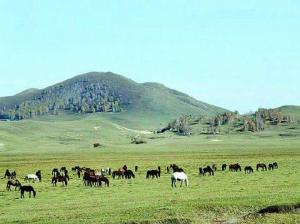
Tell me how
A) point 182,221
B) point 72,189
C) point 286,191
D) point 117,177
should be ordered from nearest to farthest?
point 182,221 → point 286,191 → point 72,189 → point 117,177

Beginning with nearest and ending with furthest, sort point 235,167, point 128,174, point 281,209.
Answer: point 281,209
point 128,174
point 235,167

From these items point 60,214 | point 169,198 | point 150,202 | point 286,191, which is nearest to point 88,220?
point 60,214

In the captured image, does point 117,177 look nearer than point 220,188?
No

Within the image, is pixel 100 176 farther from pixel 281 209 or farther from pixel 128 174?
pixel 281 209

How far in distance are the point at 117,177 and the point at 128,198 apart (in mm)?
23006

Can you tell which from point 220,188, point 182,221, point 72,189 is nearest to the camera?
point 182,221

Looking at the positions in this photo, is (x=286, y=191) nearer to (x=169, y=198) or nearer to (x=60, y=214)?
(x=169, y=198)

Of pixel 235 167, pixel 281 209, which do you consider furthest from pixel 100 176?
pixel 281 209

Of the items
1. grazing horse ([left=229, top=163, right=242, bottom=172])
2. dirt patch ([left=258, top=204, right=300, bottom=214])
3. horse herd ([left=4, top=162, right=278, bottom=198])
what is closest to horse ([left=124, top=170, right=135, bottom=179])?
horse herd ([left=4, top=162, right=278, bottom=198])

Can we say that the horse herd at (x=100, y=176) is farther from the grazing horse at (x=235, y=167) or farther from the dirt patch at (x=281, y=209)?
the dirt patch at (x=281, y=209)

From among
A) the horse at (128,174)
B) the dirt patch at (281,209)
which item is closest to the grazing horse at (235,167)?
the horse at (128,174)

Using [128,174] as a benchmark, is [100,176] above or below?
above

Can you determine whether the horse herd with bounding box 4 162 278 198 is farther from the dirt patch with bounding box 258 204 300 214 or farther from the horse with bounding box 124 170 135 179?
the dirt patch with bounding box 258 204 300 214

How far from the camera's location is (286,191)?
3544 centimetres
